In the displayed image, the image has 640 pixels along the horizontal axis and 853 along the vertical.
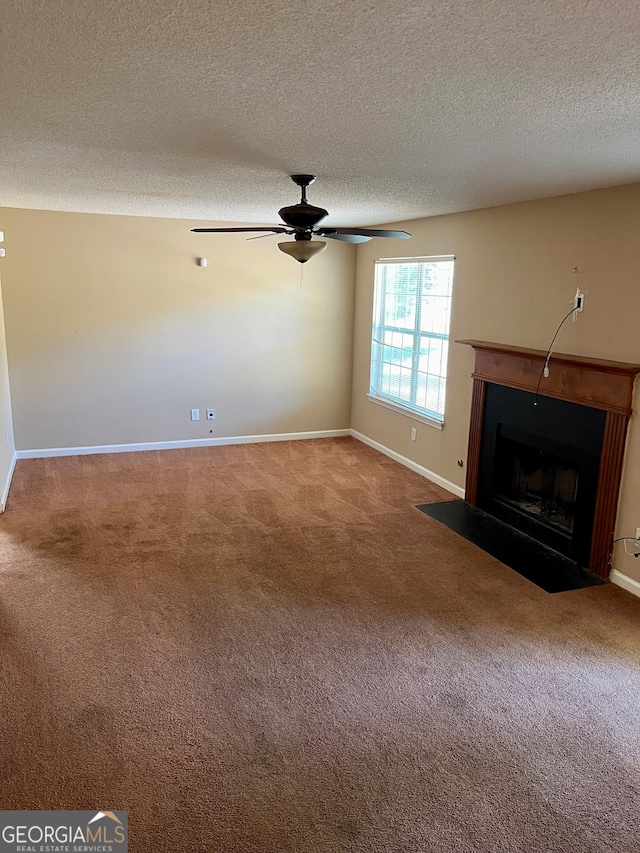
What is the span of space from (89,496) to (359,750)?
11.3ft

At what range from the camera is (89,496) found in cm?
504

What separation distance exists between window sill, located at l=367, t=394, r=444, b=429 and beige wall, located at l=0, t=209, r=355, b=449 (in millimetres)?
665

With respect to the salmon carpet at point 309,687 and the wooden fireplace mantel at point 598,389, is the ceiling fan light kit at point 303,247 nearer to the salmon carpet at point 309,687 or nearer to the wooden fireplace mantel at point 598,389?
the wooden fireplace mantel at point 598,389

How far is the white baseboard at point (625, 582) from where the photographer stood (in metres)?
3.60

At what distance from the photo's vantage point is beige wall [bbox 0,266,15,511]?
16.0ft

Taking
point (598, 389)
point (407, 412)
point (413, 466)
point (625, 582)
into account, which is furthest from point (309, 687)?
point (407, 412)

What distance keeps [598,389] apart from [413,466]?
2436mm

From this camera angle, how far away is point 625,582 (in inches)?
144

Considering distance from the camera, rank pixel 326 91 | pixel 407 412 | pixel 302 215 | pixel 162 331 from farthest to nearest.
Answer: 1. pixel 162 331
2. pixel 407 412
3. pixel 302 215
4. pixel 326 91

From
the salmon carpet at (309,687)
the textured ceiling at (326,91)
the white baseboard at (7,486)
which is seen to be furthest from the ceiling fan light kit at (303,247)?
the white baseboard at (7,486)

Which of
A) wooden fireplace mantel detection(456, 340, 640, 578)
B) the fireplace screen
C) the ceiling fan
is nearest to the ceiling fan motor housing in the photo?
the ceiling fan

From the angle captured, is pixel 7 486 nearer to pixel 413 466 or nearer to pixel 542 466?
pixel 413 466

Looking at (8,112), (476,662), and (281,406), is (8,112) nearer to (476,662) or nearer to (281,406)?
(476,662)

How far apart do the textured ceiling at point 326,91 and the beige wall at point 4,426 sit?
7.26ft
